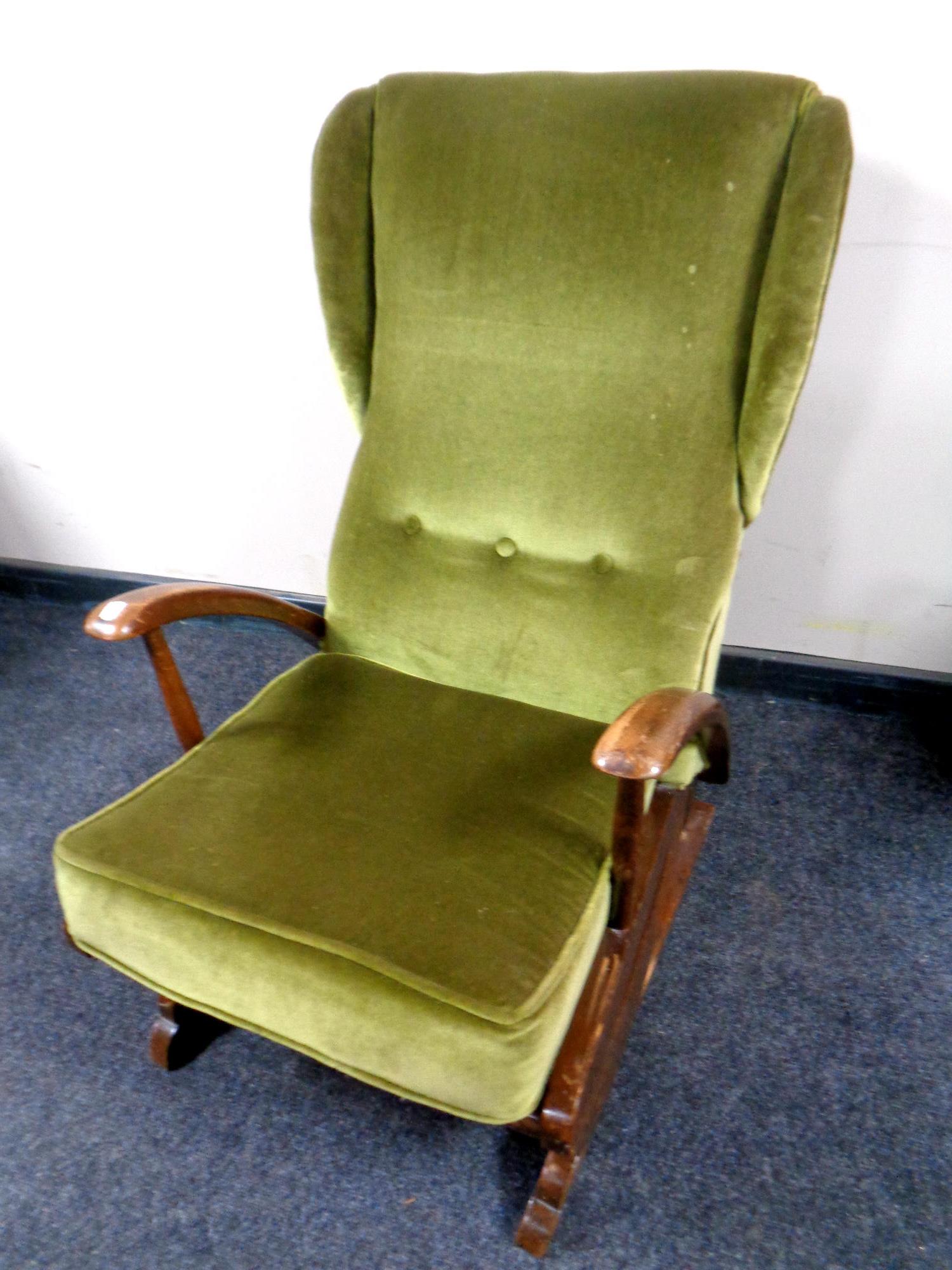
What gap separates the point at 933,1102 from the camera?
1075 millimetres

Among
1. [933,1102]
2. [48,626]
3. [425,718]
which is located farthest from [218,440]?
[933,1102]

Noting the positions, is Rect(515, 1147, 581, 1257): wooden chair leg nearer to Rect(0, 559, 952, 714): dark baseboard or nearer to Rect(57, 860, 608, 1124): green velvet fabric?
Rect(57, 860, 608, 1124): green velvet fabric

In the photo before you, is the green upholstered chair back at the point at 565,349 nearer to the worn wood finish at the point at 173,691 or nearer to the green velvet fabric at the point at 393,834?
the green velvet fabric at the point at 393,834

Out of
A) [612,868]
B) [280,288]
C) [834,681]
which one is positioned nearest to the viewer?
[612,868]

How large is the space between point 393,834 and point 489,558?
Result: 1.33 feet

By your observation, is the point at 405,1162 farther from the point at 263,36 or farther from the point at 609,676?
the point at 263,36

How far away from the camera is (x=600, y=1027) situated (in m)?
0.92

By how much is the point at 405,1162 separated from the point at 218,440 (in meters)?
1.31

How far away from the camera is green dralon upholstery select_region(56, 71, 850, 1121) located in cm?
81

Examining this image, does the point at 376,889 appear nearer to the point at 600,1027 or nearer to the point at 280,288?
the point at 600,1027

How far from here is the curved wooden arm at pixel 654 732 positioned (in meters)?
0.72

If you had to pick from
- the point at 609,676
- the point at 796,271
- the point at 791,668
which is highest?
the point at 796,271

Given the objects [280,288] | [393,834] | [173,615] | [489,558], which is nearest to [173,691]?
[173,615]

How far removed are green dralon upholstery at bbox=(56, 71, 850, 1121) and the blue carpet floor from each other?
0.95 feet
